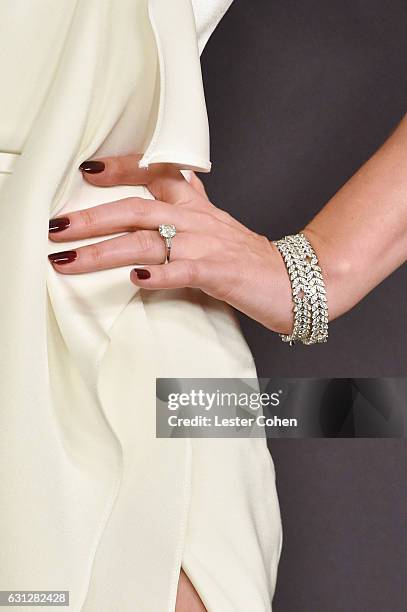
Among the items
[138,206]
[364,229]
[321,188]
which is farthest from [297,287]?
[321,188]

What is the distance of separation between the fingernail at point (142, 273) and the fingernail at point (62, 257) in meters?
0.06

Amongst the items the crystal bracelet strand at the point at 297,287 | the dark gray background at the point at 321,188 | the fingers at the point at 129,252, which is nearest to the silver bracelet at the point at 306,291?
the crystal bracelet strand at the point at 297,287

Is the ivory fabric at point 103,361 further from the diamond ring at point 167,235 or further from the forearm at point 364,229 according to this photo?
the forearm at point 364,229

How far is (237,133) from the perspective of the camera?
1361 millimetres

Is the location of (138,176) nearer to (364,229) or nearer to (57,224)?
(57,224)

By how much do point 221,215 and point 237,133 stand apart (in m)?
0.46

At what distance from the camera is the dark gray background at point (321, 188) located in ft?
4.45

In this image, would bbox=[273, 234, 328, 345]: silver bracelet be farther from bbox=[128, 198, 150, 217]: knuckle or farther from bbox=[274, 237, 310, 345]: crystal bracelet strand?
bbox=[128, 198, 150, 217]: knuckle

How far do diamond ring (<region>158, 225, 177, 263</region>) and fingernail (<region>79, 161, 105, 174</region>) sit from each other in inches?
3.6

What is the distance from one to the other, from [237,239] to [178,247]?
9 cm

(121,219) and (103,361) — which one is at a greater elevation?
(121,219)

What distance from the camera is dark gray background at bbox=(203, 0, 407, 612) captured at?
1355mm

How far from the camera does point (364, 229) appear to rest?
3.24 ft

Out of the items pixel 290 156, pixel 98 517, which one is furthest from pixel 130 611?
pixel 290 156
